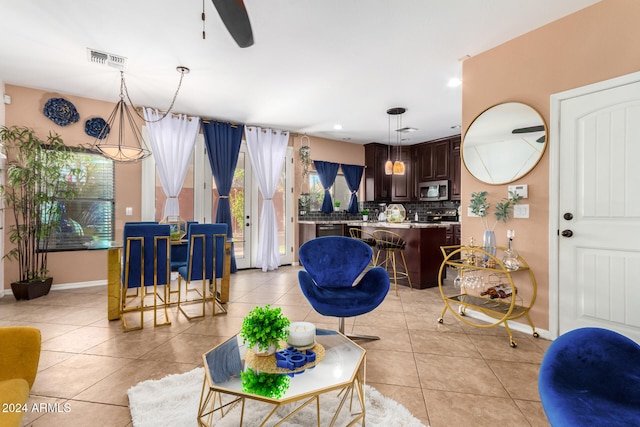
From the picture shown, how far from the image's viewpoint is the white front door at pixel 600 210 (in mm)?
2234

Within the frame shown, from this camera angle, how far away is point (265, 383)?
1.30 m

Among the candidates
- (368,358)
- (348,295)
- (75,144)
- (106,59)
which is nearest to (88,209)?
(75,144)

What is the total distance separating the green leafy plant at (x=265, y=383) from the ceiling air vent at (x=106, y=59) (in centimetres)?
348

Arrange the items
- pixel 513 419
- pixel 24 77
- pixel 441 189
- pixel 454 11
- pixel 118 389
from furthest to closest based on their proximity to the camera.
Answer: pixel 441 189 → pixel 24 77 → pixel 454 11 → pixel 118 389 → pixel 513 419

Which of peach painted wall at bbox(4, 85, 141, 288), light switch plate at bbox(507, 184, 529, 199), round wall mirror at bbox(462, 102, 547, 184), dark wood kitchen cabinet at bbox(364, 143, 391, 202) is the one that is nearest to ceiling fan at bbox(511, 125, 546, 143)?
round wall mirror at bbox(462, 102, 547, 184)

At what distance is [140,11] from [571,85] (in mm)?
3566

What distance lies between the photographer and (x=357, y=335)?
8.80 feet

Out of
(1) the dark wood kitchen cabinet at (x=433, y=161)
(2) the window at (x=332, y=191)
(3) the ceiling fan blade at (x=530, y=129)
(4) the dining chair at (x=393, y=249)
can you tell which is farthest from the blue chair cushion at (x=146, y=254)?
(1) the dark wood kitchen cabinet at (x=433, y=161)

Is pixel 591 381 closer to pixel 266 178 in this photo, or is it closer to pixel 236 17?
pixel 236 17

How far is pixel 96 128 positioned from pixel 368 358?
15.7 ft

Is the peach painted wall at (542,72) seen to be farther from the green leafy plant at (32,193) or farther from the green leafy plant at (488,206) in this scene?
the green leafy plant at (32,193)

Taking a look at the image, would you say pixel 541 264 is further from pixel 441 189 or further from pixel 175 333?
pixel 441 189

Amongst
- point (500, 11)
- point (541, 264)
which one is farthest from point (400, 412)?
point (500, 11)

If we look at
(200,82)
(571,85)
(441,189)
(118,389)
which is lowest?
(118,389)
